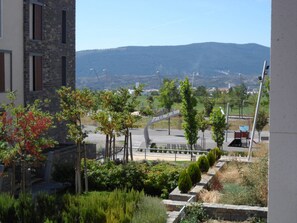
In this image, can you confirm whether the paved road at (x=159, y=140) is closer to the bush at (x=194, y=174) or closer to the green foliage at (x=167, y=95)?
the bush at (x=194, y=174)

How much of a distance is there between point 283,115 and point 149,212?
3.68m

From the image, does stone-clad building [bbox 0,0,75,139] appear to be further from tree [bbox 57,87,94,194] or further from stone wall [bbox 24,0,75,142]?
tree [bbox 57,87,94,194]

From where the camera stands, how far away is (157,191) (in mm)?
15008

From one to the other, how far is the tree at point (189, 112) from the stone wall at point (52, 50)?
8471 mm

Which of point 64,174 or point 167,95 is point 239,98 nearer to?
point 167,95

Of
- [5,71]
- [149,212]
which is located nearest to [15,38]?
[5,71]

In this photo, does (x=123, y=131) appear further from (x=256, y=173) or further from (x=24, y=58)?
(x=256, y=173)

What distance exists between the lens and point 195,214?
10156mm

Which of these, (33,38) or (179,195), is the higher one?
(33,38)

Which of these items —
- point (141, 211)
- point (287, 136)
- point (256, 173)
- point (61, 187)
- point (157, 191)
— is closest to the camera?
point (287, 136)

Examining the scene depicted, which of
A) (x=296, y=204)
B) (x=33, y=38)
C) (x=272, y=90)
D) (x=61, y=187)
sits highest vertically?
(x=33, y=38)

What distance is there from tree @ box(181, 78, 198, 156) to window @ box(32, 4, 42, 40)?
1192 centimetres

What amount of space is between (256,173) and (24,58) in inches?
500

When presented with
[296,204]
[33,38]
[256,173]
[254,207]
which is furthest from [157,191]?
[33,38]
